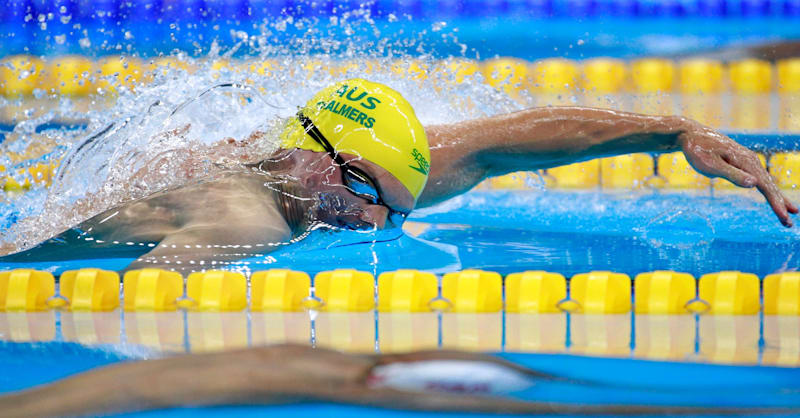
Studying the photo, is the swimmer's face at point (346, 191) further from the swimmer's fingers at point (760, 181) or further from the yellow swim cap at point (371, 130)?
the swimmer's fingers at point (760, 181)

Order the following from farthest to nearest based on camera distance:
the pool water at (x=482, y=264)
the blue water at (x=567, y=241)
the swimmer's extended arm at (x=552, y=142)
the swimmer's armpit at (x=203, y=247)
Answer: the blue water at (x=567, y=241), the swimmer's extended arm at (x=552, y=142), the swimmer's armpit at (x=203, y=247), the pool water at (x=482, y=264)

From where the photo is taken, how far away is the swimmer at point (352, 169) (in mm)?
2248

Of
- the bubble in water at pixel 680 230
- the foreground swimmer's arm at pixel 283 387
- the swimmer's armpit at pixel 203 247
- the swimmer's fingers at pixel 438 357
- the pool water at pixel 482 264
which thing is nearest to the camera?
the foreground swimmer's arm at pixel 283 387

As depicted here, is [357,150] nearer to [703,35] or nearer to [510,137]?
[510,137]

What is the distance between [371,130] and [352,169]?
0.14 metres

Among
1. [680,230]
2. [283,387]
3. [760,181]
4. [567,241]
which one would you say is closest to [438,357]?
[283,387]

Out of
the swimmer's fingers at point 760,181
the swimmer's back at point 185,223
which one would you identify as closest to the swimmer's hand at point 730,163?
the swimmer's fingers at point 760,181

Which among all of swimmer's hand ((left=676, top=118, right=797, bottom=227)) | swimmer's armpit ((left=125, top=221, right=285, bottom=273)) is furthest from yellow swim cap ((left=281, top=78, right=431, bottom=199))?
swimmer's hand ((left=676, top=118, right=797, bottom=227))

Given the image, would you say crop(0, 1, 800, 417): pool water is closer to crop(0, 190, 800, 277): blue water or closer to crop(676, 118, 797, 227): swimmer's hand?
crop(0, 190, 800, 277): blue water

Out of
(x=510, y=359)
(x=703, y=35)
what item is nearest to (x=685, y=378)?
(x=510, y=359)

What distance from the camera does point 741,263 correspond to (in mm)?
2660

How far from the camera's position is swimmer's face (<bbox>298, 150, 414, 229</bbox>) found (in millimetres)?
2451

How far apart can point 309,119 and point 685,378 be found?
146 centimetres

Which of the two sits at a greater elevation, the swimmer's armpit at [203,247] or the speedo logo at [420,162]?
the speedo logo at [420,162]
